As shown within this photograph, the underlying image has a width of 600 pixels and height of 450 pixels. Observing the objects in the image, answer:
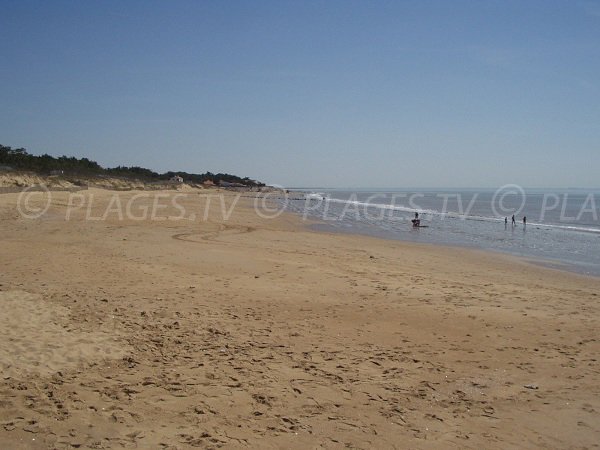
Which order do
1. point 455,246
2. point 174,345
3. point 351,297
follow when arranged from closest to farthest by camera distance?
1. point 174,345
2. point 351,297
3. point 455,246

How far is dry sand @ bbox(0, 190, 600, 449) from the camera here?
4480mm

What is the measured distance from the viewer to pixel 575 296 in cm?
1153

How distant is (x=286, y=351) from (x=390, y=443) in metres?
2.44

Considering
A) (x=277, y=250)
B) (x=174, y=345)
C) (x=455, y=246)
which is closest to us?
(x=174, y=345)

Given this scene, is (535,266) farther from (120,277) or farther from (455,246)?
(120,277)

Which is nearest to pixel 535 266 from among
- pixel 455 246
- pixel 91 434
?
pixel 455 246

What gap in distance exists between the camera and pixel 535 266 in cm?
1728

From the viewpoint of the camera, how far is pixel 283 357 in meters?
6.32

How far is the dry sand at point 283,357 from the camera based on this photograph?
14.7 ft

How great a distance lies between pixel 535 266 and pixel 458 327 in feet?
35.7

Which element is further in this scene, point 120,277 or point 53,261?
point 53,261

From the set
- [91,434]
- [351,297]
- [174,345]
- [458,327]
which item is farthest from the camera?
[351,297]

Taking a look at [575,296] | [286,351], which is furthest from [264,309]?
[575,296]

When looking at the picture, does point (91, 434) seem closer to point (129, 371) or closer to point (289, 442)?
point (129, 371)
